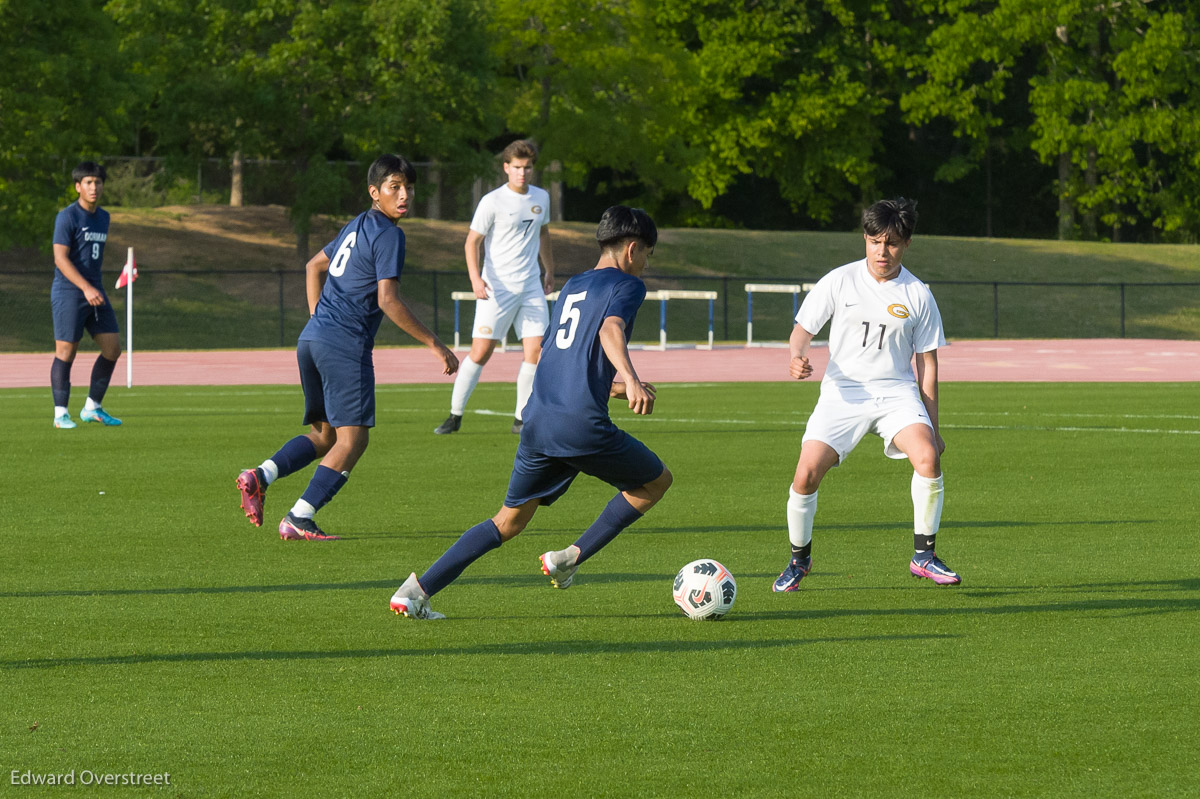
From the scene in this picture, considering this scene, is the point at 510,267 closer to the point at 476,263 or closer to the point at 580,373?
the point at 476,263

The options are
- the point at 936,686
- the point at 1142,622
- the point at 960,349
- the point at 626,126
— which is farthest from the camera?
the point at 626,126

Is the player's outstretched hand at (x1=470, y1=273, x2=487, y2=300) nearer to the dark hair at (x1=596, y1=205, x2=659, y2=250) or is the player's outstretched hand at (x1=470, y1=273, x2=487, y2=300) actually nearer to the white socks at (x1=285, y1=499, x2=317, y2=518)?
the white socks at (x1=285, y1=499, x2=317, y2=518)

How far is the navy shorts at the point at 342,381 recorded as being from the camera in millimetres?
8852

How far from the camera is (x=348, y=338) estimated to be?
8891 millimetres

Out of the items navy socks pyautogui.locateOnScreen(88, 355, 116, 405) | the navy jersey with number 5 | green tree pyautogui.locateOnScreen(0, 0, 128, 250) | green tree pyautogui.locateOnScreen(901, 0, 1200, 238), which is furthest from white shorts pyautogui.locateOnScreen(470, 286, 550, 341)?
green tree pyautogui.locateOnScreen(901, 0, 1200, 238)

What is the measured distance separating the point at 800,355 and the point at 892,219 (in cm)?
71

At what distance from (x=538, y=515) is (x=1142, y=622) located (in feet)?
13.8

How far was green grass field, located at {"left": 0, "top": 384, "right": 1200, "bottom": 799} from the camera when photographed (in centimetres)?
456

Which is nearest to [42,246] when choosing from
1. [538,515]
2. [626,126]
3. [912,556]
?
[626,126]

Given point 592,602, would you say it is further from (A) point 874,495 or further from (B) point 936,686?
(A) point 874,495

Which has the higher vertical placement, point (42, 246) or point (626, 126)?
point (626, 126)

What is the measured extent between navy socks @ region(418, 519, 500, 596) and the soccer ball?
2.52ft

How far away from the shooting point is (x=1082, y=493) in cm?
1073

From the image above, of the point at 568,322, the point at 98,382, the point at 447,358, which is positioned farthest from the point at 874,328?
the point at 98,382
